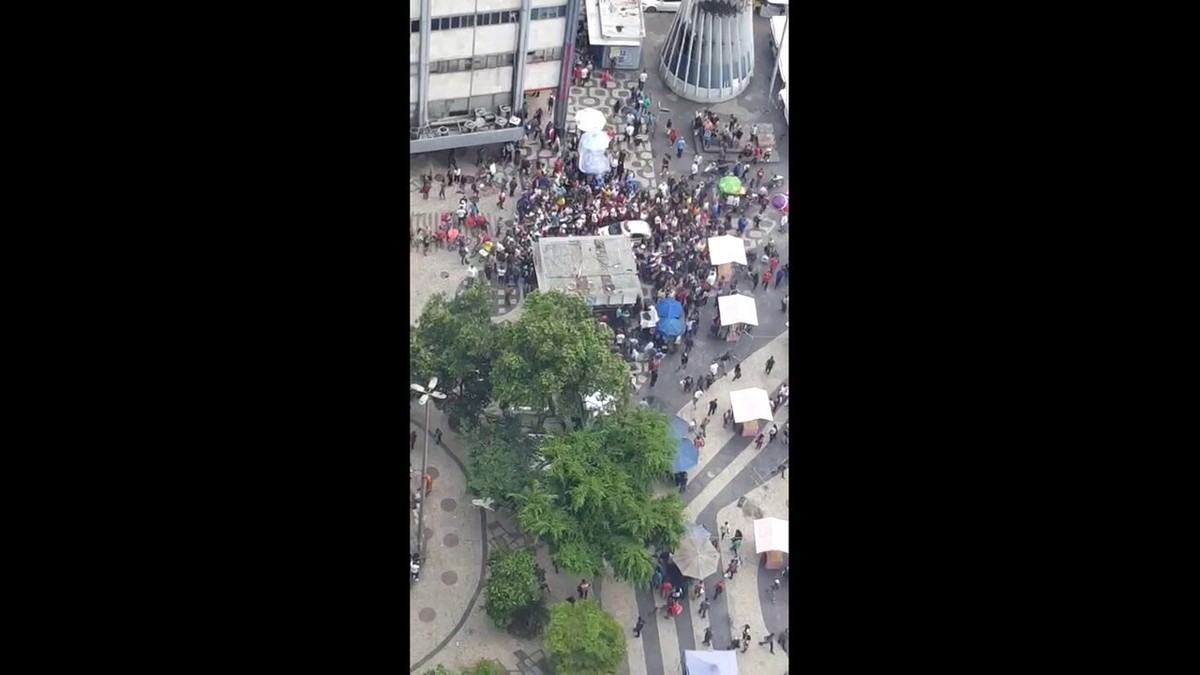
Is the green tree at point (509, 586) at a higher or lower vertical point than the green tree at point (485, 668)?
higher

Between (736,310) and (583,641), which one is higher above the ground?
(736,310)

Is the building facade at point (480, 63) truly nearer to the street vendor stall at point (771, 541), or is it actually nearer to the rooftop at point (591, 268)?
the rooftop at point (591, 268)

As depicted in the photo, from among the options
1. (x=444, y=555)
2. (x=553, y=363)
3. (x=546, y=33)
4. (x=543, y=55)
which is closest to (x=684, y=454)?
(x=553, y=363)

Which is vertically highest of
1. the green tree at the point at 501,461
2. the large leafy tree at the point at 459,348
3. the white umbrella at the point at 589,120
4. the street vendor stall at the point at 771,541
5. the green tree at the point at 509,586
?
the white umbrella at the point at 589,120

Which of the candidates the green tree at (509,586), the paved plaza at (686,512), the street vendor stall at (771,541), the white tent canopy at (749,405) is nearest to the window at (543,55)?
the paved plaza at (686,512)

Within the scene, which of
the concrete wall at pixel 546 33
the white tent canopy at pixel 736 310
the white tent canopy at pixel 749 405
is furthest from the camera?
the concrete wall at pixel 546 33

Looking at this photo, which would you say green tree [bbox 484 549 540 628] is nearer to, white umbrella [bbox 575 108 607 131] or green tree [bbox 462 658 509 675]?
green tree [bbox 462 658 509 675]

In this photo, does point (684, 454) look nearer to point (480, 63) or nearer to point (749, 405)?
point (749, 405)
